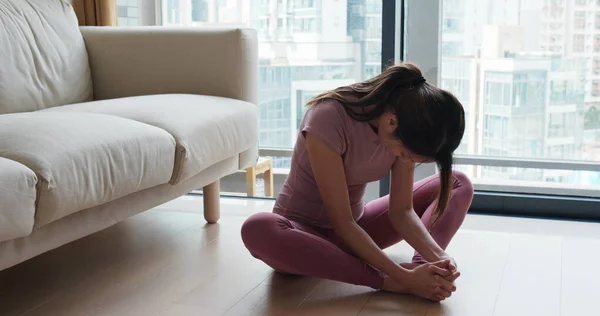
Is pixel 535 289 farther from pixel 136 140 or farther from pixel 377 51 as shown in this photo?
pixel 377 51

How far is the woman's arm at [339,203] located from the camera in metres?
1.80

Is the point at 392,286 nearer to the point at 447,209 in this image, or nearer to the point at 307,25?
the point at 447,209

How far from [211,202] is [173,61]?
0.51m

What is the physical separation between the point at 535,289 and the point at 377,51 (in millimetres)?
1447

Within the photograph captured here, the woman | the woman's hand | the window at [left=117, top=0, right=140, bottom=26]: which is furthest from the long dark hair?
the window at [left=117, top=0, right=140, bottom=26]

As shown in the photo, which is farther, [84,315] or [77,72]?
[77,72]

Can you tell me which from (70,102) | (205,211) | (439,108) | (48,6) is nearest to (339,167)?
(439,108)

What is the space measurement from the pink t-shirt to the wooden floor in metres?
0.19

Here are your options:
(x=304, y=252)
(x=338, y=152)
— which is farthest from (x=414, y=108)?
(x=304, y=252)

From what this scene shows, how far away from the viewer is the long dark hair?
166 cm

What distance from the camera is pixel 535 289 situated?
6.43 ft

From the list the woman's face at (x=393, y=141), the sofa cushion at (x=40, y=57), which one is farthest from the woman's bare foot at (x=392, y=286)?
the sofa cushion at (x=40, y=57)

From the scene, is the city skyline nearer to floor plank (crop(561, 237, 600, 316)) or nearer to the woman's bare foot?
floor plank (crop(561, 237, 600, 316))

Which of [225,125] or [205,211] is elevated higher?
[225,125]
